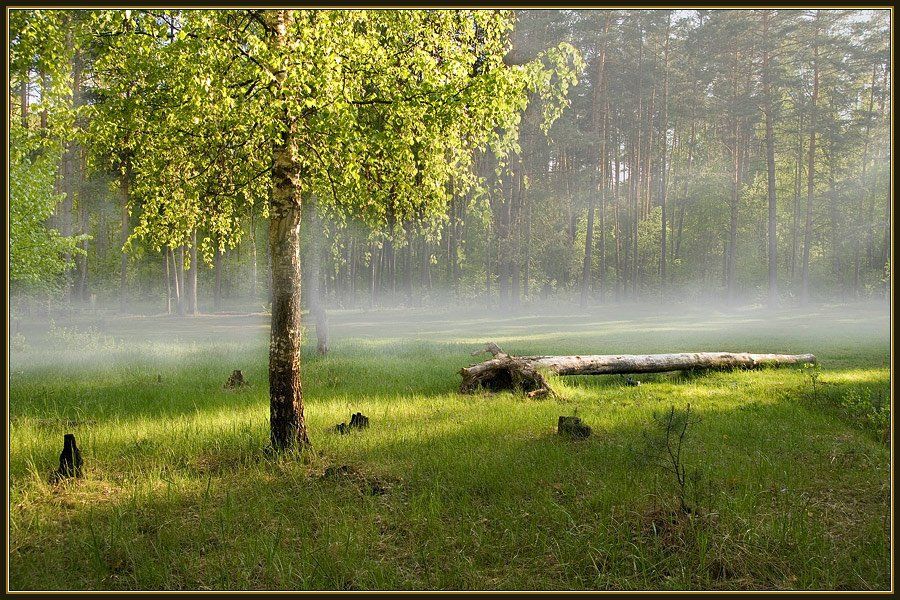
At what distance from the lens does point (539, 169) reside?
37.2 m

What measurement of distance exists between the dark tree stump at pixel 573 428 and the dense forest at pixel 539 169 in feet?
11.6

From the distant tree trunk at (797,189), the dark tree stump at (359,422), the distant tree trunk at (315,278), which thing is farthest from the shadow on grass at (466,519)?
the distant tree trunk at (797,189)

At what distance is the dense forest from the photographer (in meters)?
6.60

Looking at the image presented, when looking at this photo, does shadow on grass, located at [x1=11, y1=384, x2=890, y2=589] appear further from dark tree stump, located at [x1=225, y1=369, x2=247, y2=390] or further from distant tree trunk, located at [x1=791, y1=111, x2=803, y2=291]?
distant tree trunk, located at [x1=791, y1=111, x2=803, y2=291]

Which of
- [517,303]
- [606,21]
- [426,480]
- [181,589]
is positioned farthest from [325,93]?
[517,303]

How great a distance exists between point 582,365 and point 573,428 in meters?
4.18

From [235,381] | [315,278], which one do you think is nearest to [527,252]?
[315,278]

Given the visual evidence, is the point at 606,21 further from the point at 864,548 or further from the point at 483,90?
the point at 864,548

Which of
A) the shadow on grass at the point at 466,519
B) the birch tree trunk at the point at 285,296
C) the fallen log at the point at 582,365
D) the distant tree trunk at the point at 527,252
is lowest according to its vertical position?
the shadow on grass at the point at 466,519

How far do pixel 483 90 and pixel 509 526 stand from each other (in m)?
4.44

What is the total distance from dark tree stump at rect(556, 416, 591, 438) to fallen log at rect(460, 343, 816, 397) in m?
2.44

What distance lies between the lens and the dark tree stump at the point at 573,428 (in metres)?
6.68

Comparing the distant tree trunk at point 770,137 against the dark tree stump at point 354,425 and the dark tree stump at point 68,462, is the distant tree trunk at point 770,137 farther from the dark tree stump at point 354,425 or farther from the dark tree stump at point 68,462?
the dark tree stump at point 68,462

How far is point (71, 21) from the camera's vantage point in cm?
653
